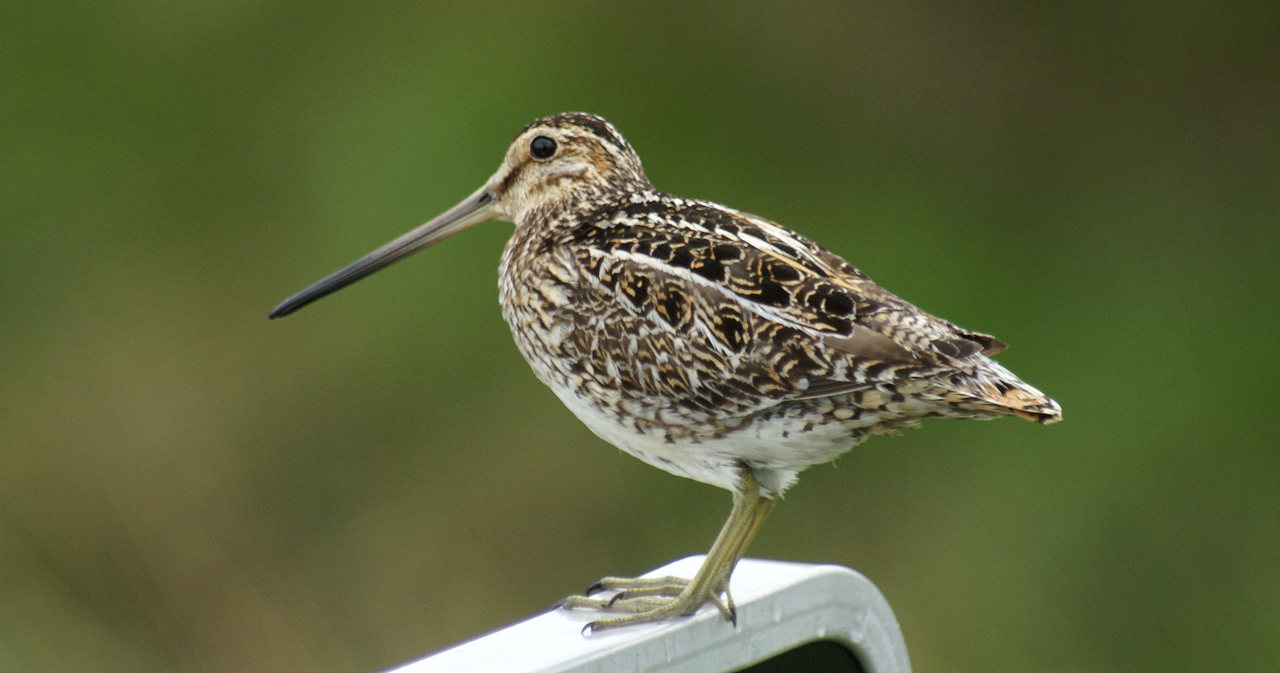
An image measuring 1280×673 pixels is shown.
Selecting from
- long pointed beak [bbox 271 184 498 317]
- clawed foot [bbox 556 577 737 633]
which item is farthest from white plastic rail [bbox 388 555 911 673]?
long pointed beak [bbox 271 184 498 317]

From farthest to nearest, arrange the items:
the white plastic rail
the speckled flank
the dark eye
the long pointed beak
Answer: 1. the dark eye
2. the long pointed beak
3. the speckled flank
4. the white plastic rail

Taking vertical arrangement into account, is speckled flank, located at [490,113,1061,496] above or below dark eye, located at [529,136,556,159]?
below

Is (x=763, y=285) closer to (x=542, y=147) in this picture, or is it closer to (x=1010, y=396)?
(x=1010, y=396)

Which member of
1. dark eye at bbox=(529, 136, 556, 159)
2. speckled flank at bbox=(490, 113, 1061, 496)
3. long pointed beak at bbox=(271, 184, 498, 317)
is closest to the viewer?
speckled flank at bbox=(490, 113, 1061, 496)

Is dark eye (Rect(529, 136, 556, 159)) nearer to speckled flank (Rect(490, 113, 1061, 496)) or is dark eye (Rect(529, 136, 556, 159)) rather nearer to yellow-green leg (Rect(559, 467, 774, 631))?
speckled flank (Rect(490, 113, 1061, 496))

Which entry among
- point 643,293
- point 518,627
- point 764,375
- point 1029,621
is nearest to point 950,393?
point 764,375

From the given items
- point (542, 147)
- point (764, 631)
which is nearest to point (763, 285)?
point (764, 631)

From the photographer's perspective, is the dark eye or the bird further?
the dark eye
